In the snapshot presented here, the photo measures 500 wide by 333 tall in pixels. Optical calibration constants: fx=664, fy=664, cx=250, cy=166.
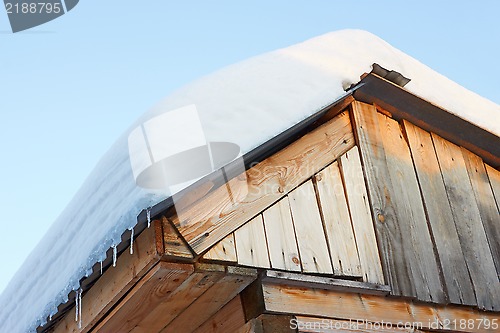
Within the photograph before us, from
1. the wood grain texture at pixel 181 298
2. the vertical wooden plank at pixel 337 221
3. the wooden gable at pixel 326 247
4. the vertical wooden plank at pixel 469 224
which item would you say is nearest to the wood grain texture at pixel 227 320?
the wooden gable at pixel 326 247

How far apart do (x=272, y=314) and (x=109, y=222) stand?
0.97 meters

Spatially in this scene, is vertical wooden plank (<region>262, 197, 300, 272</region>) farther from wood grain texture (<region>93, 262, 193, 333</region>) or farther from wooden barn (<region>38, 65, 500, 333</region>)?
wood grain texture (<region>93, 262, 193, 333</region>)

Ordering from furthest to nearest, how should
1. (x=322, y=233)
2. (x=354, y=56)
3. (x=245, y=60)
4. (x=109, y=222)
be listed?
(x=354, y=56)
(x=245, y=60)
(x=322, y=233)
(x=109, y=222)

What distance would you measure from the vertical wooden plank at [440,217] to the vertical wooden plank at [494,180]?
580 millimetres

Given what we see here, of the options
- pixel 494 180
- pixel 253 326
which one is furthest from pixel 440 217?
pixel 253 326

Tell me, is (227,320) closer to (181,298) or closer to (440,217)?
(181,298)

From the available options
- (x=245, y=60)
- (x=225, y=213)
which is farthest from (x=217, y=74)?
(x=225, y=213)

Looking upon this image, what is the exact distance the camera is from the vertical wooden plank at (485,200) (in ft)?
14.6

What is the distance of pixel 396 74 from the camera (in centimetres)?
411

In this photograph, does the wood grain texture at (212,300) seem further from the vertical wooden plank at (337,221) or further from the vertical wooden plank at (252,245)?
the vertical wooden plank at (337,221)

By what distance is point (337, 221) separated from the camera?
148 inches

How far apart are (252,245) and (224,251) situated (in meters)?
0.17

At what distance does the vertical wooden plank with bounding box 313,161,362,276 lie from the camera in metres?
3.64

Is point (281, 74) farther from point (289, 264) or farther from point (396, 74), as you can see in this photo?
→ point (289, 264)
